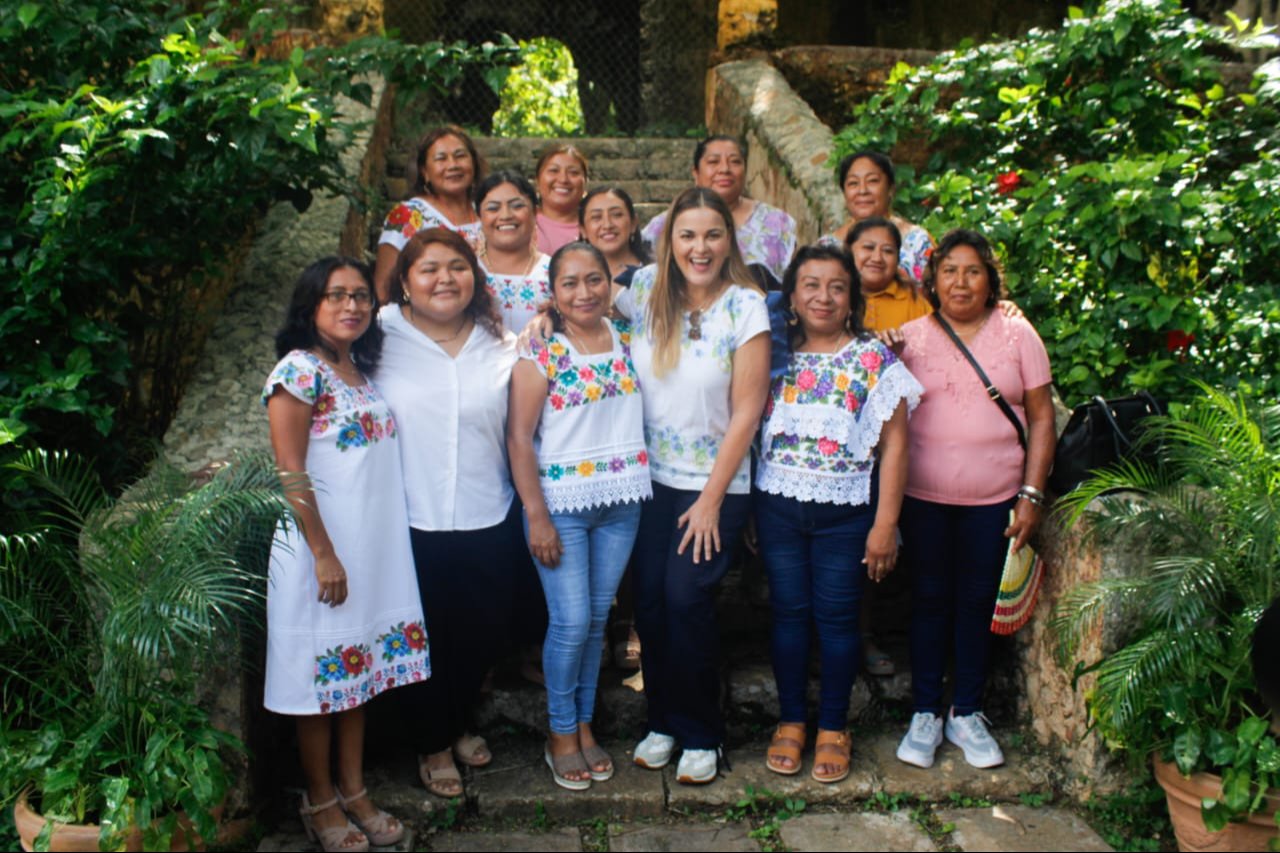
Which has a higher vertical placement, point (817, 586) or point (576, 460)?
point (576, 460)

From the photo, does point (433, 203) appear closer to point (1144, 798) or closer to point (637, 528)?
point (637, 528)

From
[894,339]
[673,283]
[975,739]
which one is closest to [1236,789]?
[975,739]

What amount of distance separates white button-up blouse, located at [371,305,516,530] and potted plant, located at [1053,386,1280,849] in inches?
68.6

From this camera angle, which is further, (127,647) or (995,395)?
(995,395)

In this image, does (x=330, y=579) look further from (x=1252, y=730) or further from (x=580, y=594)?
(x=1252, y=730)

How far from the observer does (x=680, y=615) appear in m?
3.51

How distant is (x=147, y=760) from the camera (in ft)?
9.28

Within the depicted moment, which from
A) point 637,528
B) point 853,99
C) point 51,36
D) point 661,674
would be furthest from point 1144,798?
point 853,99

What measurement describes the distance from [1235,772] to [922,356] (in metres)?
1.49

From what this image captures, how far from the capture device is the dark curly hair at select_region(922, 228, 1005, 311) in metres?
3.69

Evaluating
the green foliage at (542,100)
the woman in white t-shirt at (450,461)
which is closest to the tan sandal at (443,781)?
the woman in white t-shirt at (450,461)

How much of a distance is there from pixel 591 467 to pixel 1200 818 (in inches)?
78.0

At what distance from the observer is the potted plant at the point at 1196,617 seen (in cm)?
310

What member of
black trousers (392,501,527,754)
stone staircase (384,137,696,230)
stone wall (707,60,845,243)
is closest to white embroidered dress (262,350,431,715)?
black trousers (392,501,527,754)
